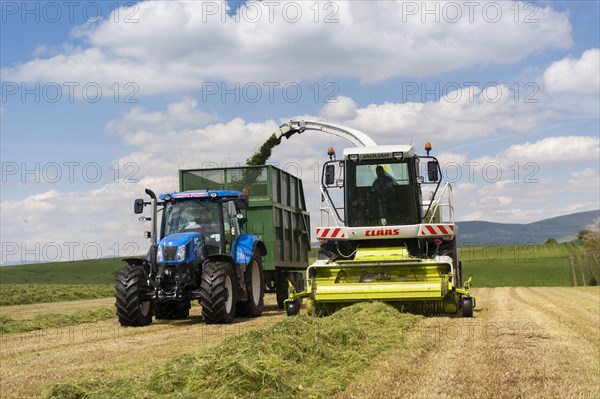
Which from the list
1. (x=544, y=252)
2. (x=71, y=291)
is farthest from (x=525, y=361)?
(x=544, y=252)

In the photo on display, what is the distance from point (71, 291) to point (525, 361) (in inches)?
880

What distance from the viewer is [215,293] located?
11.5 m

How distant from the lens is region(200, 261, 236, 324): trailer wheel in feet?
37.9

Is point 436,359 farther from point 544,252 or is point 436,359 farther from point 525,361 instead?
point 544,252

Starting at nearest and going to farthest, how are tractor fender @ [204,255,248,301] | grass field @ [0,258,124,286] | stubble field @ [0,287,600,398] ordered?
stubble field @ [0,287,600,398] < tractor fender @ [204,255,248,301] < grass field @ [0,258,124,286]

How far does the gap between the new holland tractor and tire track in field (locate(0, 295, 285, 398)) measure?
1.50 m

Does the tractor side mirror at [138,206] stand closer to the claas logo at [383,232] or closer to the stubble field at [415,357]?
the stubble field at [415,357]

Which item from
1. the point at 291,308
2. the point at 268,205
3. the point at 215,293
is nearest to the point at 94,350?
the point at 215,293

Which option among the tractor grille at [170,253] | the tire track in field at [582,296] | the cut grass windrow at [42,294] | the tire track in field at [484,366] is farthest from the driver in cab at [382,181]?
the cut grass windrow at [42,294]

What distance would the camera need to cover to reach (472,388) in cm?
567

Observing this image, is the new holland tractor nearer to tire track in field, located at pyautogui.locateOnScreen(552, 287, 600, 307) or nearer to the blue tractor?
the blue tractor

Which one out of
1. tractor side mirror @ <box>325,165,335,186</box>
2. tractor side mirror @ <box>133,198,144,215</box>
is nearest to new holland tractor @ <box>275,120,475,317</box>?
tractor side mirror @ <box>325,165,335,186</box>

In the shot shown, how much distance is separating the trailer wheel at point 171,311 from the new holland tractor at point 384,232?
2.44 m

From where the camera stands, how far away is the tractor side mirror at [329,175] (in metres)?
12.9
